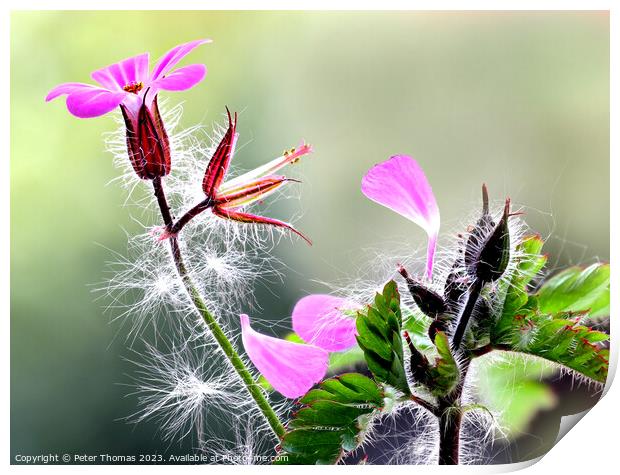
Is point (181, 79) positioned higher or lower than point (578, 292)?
higher

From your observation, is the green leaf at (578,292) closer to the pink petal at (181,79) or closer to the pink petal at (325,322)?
the pink petal at (325,322)

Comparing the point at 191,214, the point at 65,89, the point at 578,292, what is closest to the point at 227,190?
the point at 191,214

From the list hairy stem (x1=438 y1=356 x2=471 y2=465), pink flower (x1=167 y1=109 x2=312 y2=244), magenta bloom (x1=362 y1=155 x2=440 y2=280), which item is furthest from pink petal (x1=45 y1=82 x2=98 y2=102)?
hairy stem (x1=438 y1=356 x2=471 y2=465)

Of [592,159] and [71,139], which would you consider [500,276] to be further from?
[71,139]

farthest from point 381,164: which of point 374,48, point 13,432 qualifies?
point 13,432

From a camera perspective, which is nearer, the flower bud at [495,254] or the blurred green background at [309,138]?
the flower bud at [495,254]

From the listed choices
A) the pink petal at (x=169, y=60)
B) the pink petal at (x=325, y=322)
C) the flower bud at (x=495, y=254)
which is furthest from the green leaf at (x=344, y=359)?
the pink petal at (x=169, y=60)

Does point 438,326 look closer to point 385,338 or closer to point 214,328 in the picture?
point 385,338
